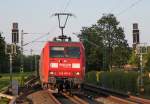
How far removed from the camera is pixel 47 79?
29.7 meters

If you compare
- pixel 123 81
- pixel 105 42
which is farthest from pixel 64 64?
pixel 105 42

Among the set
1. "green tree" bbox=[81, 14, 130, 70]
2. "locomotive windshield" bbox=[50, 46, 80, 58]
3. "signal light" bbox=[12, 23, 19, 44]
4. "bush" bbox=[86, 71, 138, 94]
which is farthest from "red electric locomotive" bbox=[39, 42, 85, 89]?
"green tree" bbox=[81, 14, 130, 70]

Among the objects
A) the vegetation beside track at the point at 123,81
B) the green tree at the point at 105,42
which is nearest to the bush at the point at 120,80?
the vegetation beside track at the point at 123,81

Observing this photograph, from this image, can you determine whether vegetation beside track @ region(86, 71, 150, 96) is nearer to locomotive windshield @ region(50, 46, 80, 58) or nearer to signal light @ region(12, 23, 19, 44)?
locomotive windshield @ region(50, 46, 80, 58)

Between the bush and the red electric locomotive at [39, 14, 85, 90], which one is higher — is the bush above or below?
below

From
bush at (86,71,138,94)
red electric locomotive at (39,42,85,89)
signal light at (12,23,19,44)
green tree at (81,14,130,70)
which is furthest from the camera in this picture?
green tree at (81,14,130,70)

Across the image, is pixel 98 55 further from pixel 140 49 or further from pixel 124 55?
pixel 140 49

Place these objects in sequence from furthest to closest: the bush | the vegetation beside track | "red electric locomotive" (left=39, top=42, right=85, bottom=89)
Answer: the bush < the vegetation beside track < "red electric locomotive" (left=39, top=42, right=85, bottom=89)

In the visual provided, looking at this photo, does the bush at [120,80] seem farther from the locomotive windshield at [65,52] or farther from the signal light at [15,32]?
the signal light at [15,32]

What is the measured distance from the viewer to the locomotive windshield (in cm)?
3025

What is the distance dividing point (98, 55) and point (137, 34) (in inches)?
2832

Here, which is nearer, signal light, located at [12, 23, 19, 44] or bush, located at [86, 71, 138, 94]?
signal light, located at [12, 23, 19, 44]

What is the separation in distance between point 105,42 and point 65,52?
277ft

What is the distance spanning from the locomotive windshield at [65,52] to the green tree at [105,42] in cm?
7571
